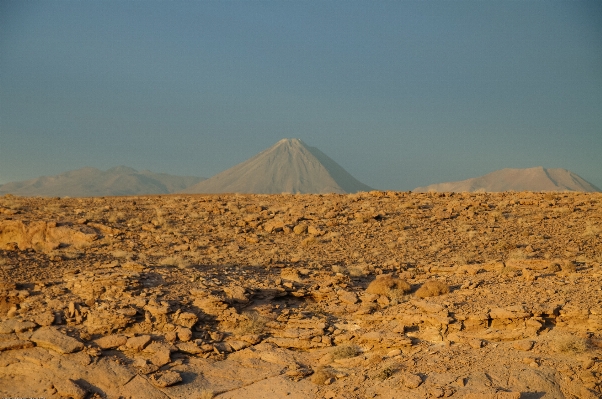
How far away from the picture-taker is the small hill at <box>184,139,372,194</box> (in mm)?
133125

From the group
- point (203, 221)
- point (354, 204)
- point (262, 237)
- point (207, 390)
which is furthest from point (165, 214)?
point (207, 390)

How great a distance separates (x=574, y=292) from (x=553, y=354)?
83.5 inches

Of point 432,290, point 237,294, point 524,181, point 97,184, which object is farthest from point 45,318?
point 97,184

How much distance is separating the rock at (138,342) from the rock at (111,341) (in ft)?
0.41

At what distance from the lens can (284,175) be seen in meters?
146

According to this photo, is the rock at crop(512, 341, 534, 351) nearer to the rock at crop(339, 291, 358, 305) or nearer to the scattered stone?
the scattered stone

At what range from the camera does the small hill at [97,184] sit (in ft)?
505

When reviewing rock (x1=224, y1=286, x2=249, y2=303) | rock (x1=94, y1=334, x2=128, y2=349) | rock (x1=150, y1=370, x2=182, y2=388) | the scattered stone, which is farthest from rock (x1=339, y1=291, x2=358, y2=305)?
rock (x1=94, y1=334, x2=128, y2=349)

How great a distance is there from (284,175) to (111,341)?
138 metres

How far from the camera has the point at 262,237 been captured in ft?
55.3

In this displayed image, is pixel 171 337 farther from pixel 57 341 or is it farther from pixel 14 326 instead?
pixel 14 326

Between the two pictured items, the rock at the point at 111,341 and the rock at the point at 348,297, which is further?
the rock at the point at 348,297

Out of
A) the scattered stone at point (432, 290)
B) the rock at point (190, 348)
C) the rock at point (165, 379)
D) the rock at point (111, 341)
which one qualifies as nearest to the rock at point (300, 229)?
the scattered stone at point (432, 290)

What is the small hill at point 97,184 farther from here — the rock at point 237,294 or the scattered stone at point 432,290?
the scattered stone at point 432,290
